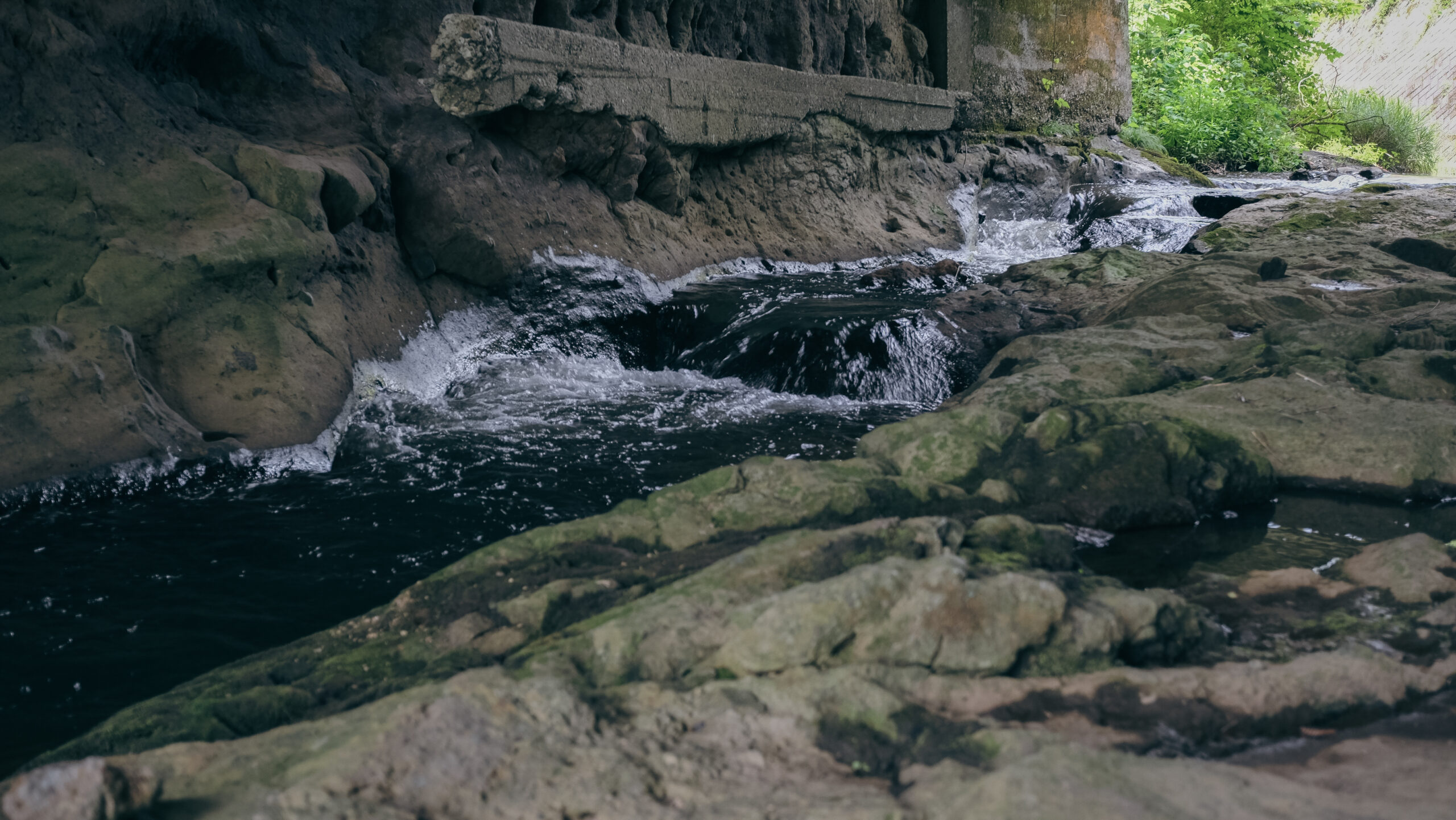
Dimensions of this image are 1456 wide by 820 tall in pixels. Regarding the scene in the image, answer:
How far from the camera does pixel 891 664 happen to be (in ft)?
5.54

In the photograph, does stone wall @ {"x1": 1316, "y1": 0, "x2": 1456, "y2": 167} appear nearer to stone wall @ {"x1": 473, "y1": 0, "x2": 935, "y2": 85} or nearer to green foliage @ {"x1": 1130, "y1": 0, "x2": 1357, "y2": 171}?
green foliage @ {"x1": 1130, "y1": 0, "x2": 1357, "y2": 171}

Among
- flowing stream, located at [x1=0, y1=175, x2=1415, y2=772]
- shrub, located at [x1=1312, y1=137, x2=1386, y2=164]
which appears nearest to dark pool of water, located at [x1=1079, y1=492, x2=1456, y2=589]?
flowing stream, located at [x1=0, y1=175, x2=1415, y2=772]

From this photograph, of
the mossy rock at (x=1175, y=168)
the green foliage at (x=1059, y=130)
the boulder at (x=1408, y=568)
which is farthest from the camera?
the mossy rock at (x=1175, y=168)

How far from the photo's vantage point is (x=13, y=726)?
7.12 ft

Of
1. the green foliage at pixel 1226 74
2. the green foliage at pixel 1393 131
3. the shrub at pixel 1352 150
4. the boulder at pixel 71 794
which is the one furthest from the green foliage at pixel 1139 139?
the boulder at pixel 71 794

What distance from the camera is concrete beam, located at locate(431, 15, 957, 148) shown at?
560 centimetres

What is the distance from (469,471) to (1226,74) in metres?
16.0

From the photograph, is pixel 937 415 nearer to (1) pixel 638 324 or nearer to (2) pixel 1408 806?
(2) pixel 1408 806

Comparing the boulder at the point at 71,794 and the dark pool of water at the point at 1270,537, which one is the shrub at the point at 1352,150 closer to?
the dark pool of water at the point at 1270,537

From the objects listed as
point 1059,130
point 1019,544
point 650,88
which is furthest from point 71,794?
Answer: point 1059,130

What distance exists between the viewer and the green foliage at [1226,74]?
14.4 m

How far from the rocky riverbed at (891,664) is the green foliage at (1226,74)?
42.9ft

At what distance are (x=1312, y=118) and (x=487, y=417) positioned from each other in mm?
20168

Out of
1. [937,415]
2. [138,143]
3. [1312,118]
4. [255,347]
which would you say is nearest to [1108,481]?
[937,415]
